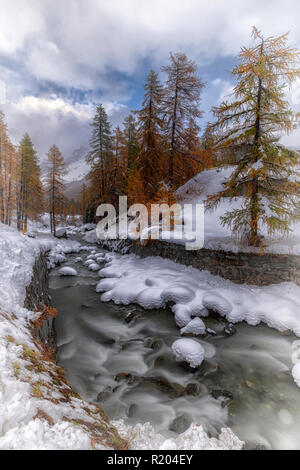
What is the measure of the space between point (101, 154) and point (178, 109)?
11.5 meters

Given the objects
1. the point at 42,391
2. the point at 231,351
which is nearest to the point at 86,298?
the point at 231,351

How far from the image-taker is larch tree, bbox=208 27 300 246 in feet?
22.6

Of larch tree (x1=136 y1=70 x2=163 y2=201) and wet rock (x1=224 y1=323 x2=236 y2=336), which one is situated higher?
larch tree (x1=136 y1=70 x2=163 y2=201)

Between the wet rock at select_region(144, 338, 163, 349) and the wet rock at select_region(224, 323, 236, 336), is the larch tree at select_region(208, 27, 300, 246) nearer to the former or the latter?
the wet rock at select_region(224, 323, 236, 336)

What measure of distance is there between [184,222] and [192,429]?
34.5ft

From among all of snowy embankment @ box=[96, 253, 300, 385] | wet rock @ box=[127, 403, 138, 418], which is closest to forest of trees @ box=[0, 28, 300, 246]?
snowy embankment @ box=[96, 253, 300, 385]

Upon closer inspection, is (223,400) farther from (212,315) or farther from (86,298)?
(86,298)

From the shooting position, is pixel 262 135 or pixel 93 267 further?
pixel 93 267

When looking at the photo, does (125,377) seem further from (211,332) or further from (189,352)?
(211,332)

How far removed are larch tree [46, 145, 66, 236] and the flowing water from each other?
744 inches

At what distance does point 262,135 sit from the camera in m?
7.66

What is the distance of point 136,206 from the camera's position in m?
15.8

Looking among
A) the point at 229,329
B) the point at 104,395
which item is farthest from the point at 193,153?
the point at 104,395

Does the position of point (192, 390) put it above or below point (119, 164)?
below
